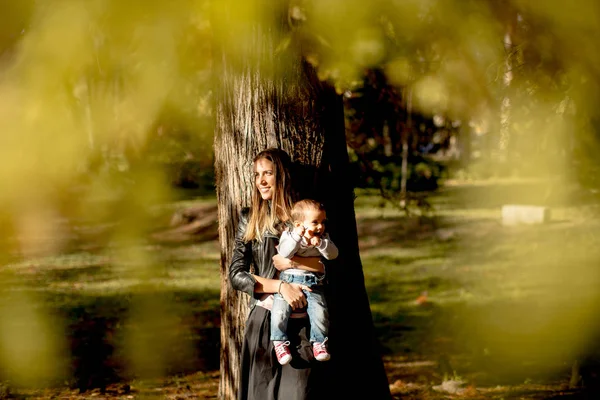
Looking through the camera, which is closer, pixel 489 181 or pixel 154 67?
pixel 154 67

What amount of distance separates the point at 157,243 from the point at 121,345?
300 inches

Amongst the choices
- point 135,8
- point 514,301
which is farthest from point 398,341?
point 135,8

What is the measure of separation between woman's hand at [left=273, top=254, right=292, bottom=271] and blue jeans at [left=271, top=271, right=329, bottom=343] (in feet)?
0.18

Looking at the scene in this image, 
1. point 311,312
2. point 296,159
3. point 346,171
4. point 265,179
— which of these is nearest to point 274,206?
point 265,179

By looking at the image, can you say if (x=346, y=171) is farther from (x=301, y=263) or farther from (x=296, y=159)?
(x=301, y=263)

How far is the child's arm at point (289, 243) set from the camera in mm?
3535

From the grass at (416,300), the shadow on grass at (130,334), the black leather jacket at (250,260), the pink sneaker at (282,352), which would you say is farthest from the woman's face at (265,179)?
the shadow on grass at (130,334)

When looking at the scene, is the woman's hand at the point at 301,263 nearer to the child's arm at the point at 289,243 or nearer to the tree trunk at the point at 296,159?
the child's arm at the point at 289,243

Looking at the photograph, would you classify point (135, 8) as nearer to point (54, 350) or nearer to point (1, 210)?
point (1, 210)

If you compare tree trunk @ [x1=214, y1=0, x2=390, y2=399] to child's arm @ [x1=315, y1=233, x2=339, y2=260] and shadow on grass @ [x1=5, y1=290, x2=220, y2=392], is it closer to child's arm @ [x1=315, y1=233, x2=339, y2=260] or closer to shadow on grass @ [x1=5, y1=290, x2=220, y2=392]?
child's arm @ [x1=315, y1=233, x2=339, y2=260]

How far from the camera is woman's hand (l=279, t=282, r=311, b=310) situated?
365 centimetres

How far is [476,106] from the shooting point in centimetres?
297

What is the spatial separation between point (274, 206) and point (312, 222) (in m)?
0.42

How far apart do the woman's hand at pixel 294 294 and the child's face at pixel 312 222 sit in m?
0.30
